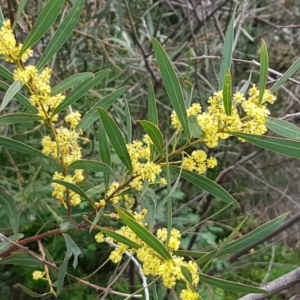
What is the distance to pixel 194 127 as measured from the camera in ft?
2.02

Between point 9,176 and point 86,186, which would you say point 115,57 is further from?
point 86,186

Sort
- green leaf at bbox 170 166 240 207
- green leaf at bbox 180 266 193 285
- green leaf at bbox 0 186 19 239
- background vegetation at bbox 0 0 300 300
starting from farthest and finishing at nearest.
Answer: background vegetation at bbox 0 0 300 300 < green leaf at bbox 0 186 19 239 < green leaf at bbox 170 166 240 207 < green leaf at bbox 180 266 193 285

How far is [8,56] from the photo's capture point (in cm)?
65

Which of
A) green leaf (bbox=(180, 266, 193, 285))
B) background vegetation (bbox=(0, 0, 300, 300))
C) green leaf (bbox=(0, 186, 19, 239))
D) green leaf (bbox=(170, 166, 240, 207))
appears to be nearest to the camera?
green leaf (bbox=(180, 266, 193, 285))

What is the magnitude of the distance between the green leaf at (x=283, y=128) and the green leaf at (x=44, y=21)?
1.05 ft

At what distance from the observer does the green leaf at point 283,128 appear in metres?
0.66

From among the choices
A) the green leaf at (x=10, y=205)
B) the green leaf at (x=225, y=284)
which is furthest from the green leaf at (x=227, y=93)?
the green leaf at (x=10, y=205)

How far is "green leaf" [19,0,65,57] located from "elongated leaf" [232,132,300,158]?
0.30 meters

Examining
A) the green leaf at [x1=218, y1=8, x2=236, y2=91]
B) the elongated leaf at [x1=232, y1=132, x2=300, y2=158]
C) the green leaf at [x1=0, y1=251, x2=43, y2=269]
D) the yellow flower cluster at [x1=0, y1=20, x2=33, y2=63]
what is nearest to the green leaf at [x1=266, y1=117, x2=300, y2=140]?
the elongated leaf at [x1=232, y1=132, x2=300, y2=158]

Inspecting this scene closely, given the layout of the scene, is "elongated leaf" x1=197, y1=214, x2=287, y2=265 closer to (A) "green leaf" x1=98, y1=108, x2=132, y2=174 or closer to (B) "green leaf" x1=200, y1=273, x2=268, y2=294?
(B) "green leaf" x1=200, y1=273, x2=268, y2=294

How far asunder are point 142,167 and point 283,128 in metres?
0.19

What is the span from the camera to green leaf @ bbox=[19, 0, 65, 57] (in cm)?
68

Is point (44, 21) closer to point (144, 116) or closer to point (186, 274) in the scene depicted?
point (186, 274)

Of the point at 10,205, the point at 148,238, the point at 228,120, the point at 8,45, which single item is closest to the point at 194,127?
the point at 228,120
